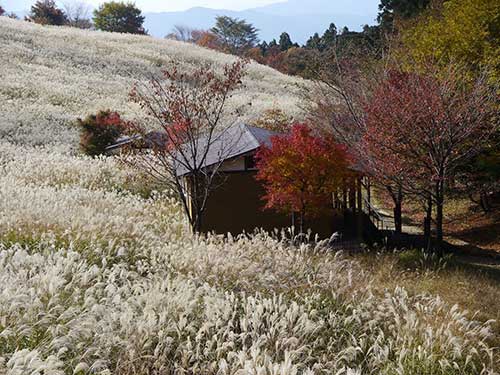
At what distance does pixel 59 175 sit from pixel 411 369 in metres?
16.0

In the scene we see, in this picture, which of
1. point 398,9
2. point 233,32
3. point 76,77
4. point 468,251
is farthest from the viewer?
point 233,32

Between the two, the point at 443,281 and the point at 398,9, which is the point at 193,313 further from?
the point at 398,9

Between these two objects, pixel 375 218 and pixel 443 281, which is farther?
pixel 375 218

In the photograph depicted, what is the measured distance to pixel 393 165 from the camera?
15.5 metres

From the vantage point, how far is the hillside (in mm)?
32625

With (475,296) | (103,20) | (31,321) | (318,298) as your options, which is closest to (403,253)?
(475,296)

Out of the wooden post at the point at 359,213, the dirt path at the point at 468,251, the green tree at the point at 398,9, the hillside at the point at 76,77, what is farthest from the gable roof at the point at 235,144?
the green tree at the point at 398,9

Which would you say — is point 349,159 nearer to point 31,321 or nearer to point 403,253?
point 403,253

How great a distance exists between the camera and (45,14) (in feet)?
264

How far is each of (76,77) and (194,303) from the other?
41736 millimetres

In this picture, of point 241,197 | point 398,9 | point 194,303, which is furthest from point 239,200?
point 398,9

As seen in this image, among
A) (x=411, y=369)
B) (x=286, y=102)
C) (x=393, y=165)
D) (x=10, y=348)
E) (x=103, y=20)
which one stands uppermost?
(x=103, y=20)

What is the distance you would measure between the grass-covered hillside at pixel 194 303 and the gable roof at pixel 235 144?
78.7 inches

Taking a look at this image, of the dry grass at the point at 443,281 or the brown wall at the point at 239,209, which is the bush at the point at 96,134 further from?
the dry grass at the point at 443,281
